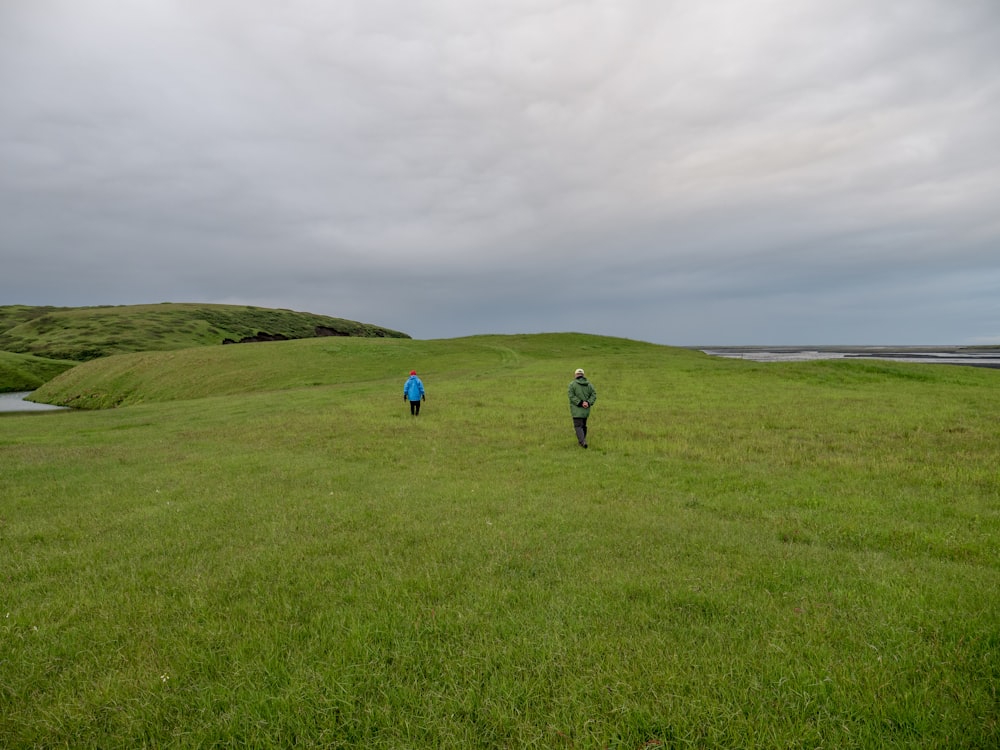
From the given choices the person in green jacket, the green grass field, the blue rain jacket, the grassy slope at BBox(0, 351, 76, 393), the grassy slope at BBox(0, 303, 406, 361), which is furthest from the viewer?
the grassy slope at BBox(0, 303, 406, 361)

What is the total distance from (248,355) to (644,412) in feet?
208

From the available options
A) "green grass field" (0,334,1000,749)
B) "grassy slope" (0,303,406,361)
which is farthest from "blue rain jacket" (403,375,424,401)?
"grassy slope" (0,303,406,361)

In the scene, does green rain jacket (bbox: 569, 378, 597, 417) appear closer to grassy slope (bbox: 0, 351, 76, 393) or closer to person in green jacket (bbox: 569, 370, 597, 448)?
person in green jacket (bbox: 569, 370, 597, 448)

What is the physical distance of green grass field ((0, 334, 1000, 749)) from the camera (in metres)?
4.69

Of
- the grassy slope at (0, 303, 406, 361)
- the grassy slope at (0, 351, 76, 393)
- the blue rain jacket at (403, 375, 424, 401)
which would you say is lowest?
the grassy slope at (0, 351, 76, 393)

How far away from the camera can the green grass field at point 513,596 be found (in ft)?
15.4

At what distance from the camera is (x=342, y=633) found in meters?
6.13

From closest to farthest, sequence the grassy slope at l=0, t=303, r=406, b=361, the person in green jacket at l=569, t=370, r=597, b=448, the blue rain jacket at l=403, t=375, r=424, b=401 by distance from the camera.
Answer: the person in green jacket at l=569, t=370, r=597, b=448, the blue rain jacket at l=403, t=375, r=424, b=401, the grassy slope at l=0, t=303, r=406, b=361

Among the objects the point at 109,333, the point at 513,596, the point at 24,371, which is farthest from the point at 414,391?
the point at 109,333

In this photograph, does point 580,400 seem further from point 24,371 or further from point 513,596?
point 24,371

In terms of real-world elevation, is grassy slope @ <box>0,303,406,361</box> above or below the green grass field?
above

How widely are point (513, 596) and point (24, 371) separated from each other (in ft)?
456

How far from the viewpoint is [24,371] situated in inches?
4001

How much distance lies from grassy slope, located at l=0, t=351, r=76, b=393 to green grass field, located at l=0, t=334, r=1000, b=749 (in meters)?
109
